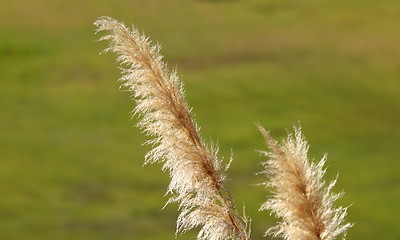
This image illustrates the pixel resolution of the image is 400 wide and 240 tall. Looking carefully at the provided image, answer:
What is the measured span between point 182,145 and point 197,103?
21.4 metres

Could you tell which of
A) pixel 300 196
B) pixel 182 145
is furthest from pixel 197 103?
pixel 300 196

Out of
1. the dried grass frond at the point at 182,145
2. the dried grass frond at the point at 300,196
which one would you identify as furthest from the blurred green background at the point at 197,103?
the dried grass frond at the point at 300,196

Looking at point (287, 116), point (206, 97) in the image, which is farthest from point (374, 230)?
point (206, 97)

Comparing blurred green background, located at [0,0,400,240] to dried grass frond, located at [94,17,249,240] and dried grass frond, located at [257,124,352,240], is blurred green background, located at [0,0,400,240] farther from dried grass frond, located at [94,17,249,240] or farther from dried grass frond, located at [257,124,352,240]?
dried grass frond, located at [257,124,352,240]

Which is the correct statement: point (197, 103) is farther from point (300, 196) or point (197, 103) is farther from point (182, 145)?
point (300, 196)

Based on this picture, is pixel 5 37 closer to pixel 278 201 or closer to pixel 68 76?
pixel 68 76

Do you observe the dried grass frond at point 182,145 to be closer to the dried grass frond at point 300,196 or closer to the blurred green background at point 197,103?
the dried grass frond at point 300,196

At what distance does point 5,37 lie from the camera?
93.5 feet

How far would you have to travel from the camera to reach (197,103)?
78.9 feet

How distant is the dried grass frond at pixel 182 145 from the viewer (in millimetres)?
2674

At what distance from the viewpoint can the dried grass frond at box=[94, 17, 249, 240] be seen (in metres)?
2.67

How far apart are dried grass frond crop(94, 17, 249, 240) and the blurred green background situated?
14346 mm

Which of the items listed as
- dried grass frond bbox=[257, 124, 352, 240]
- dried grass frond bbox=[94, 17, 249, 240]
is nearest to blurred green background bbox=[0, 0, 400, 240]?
dried grass frond bbox=[94, 17, 249, 240]

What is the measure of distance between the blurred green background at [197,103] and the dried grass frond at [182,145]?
14346mm
